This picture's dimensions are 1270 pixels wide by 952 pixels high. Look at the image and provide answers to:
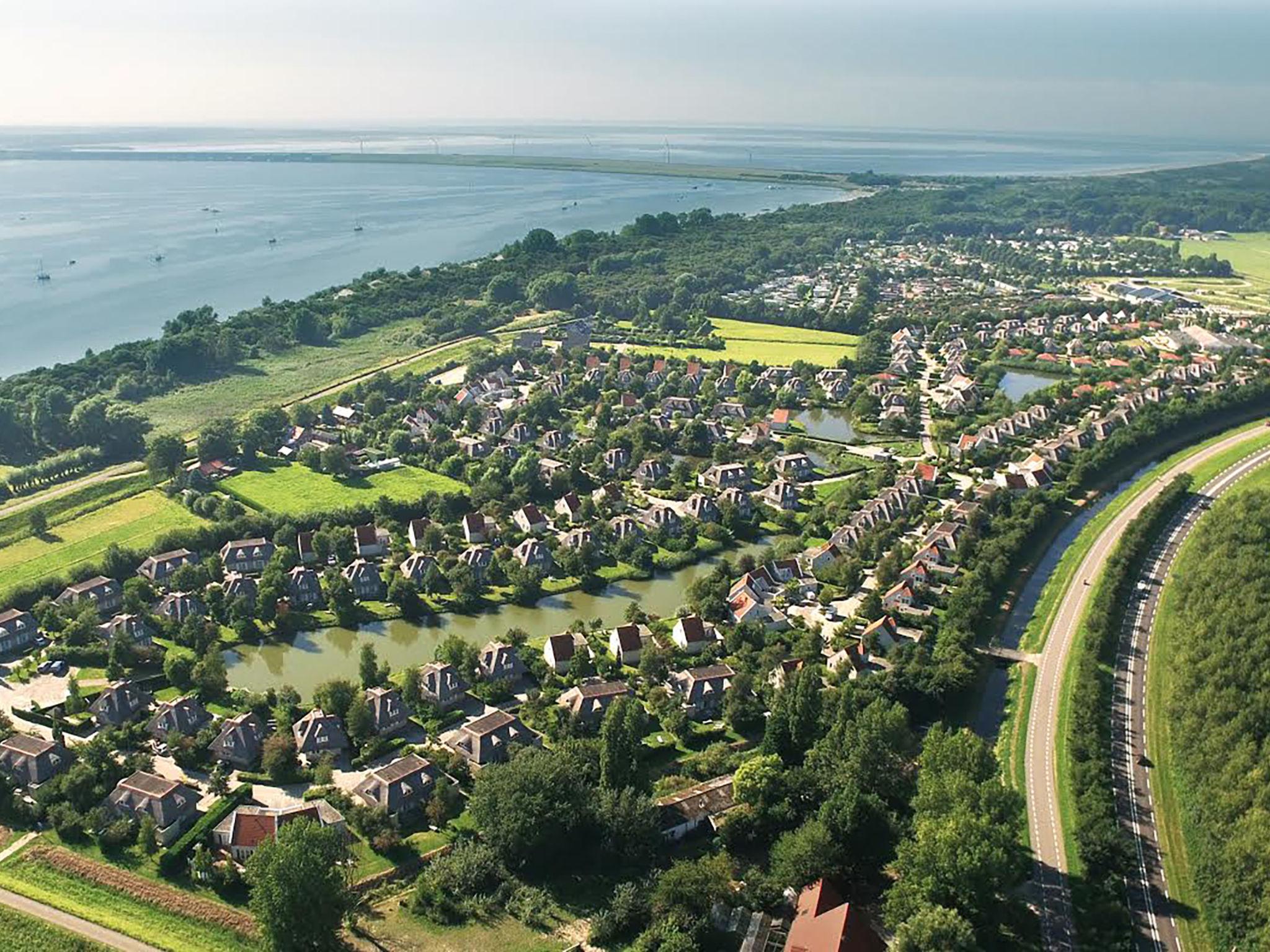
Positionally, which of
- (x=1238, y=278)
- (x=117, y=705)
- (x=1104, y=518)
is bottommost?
(x=117, y=705)

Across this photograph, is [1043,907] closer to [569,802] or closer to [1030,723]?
[1030,723]

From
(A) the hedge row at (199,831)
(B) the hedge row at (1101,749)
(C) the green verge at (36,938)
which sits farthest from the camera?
(A) the hedge row at (199,831)

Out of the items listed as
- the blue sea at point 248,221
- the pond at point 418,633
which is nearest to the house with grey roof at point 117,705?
the pond at point 418,633

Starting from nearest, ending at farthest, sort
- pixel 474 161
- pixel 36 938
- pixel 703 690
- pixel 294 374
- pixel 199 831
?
pixel 36 938 < pixel 199 831 < pixel 703 690 < pixel 294 374 < pixel 474 161

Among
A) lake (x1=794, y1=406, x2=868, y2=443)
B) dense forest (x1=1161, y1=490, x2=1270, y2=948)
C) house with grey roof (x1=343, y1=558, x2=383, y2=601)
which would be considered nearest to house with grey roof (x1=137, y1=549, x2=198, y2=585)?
house with grey roof (x1=343, y1=558, x2=383, y2=601)

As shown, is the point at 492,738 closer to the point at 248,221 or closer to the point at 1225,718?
the point at 1225,718

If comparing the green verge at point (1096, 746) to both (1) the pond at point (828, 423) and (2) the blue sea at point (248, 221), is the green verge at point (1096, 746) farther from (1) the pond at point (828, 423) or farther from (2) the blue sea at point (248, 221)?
(2) the blue sea at point (248, 221)

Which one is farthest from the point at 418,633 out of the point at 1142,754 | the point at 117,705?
the point at 1142,754

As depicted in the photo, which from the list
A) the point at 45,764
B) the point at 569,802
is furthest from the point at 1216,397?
the point at 45,764
